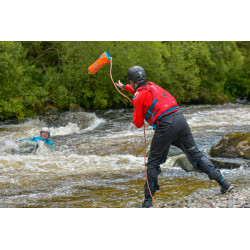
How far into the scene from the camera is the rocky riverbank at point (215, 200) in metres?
4.98

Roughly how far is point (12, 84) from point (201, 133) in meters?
8.68

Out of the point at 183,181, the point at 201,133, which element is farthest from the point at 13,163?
the point at 201,133

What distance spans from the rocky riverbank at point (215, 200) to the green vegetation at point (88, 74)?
36.8 ft

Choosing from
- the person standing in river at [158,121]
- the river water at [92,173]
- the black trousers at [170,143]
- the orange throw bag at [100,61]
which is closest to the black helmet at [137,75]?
the person standing in river at [158,121]

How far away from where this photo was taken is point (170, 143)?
4.92 m

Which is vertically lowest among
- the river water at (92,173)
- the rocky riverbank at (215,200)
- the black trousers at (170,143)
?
the river water at (92,173)

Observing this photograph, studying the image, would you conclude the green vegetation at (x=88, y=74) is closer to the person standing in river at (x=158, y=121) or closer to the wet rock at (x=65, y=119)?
the wet rock at (x=65, y=119)

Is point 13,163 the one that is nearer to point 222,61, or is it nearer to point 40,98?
point 40,98

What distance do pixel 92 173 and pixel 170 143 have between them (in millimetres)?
3361

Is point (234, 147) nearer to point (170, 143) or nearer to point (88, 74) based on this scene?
point (170, 143)

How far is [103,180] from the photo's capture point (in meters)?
7.16

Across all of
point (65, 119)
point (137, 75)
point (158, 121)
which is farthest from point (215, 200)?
point (65, 119)

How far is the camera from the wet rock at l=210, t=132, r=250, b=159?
328 inches

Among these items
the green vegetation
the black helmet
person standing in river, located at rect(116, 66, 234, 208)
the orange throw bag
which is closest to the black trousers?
person standing in river, located at rect(116, 66, 234, 208)
